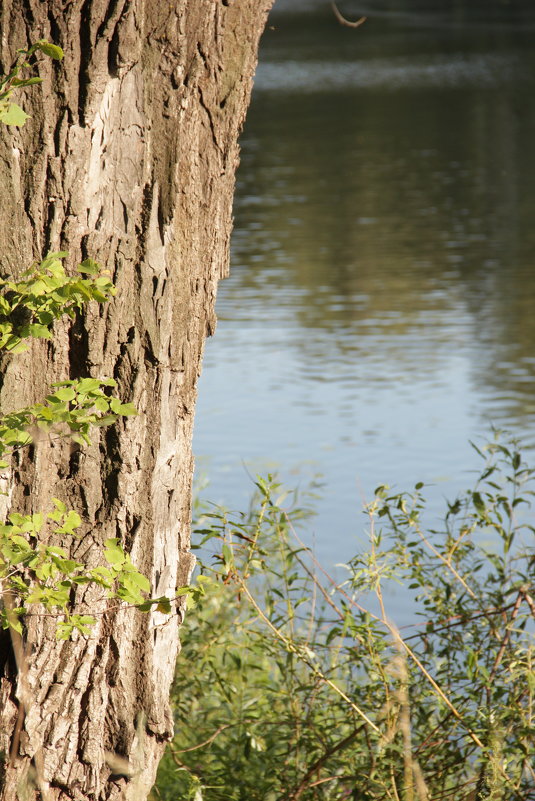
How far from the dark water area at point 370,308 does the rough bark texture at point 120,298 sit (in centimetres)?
96

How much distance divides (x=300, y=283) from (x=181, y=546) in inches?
363

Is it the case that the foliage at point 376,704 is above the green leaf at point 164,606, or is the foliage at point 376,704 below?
below

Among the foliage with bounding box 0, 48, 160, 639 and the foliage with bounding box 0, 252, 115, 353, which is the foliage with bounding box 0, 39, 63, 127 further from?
the foliage with bounding box 0, 252, 115, 353

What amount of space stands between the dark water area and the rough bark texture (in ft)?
3.14

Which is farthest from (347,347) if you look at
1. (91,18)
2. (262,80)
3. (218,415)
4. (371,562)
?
(262,80)

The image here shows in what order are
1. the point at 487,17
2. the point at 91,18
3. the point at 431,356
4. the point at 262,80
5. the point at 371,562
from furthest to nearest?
the point at 487,17 < the point at 262,80 < the point at 431,356 < the point at 371,562 < the point at 91,18

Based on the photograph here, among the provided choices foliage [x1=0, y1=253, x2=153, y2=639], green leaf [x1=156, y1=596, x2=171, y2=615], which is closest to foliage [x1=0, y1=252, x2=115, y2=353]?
foliage [x1=0, y1=253, x2=153, y2=639]

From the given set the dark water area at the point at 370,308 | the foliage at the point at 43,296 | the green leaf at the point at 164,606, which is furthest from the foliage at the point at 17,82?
the dark water area at the point at 370,308

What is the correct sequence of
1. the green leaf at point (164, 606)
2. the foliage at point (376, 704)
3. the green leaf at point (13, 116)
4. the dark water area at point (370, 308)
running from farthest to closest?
the dark water area at point (370, 308) → the foliage at point (376, 704) → the green leaf at point (164, 606) → the green leaf at point (13, 116)

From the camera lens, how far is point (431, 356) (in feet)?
30.1

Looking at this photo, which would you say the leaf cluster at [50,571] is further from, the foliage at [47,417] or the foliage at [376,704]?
the foliage at [376,704]

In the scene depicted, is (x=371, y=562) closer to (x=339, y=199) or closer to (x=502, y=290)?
(x=502, y=290)

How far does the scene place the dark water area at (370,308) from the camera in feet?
23.1

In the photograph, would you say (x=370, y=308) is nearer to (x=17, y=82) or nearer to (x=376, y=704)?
(x=376, y=704)
